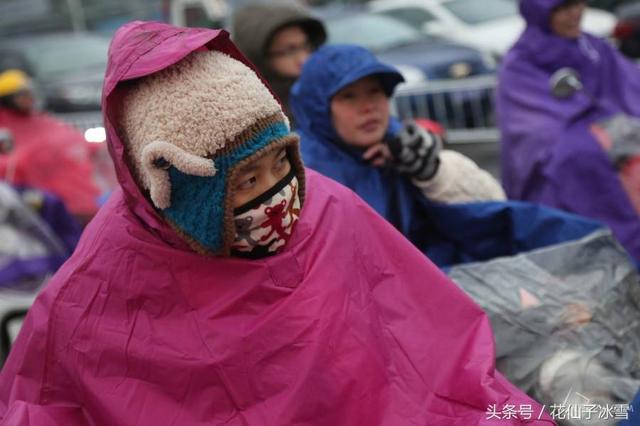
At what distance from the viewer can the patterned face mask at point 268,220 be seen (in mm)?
2605

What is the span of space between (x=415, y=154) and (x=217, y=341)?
1.49 metres

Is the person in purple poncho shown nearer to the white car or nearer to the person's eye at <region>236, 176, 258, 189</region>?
the person's eye at <region>236, 176, 258, 189</region>

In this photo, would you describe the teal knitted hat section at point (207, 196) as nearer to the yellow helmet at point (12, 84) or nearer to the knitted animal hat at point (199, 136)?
the knitted animal hat at point (199, 136)

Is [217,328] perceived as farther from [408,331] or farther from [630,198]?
[630,198]

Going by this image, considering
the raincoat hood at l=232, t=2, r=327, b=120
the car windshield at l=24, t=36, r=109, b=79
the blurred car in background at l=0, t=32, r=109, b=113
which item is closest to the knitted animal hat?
the raincoat hood at l=232, t=2, r=327, b=120

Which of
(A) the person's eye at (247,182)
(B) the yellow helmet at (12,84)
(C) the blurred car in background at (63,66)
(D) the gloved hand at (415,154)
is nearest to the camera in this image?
(A) the person's eye at (247,182)

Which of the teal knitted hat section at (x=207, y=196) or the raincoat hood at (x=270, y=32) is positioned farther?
the raincoat hood at (x=270, y=32)

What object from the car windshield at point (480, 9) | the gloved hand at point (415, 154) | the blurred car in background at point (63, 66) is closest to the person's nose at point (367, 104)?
the gloved hand at point (415, 154)

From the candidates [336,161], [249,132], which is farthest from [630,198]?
[249,132]

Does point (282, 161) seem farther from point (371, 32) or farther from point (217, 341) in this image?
point (371, 32)

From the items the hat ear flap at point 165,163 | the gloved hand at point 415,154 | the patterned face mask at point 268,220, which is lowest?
the gloved hand at point 415,154

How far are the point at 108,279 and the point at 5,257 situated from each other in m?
2.94

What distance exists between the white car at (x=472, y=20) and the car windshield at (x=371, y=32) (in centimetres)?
46

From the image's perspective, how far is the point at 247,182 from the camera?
2.60 metres
